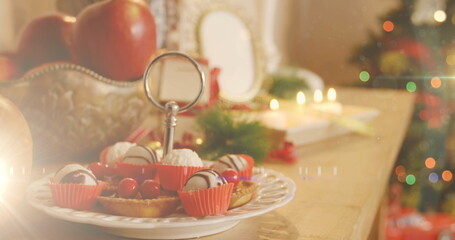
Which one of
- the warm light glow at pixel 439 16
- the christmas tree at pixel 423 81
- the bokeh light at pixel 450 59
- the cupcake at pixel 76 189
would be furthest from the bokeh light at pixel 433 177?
the cupcake at pixel 76 189

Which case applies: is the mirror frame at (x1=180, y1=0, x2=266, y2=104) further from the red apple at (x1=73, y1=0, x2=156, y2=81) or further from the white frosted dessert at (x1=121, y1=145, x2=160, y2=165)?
the white frosted dessert at (x1=121, y1=145, x2=160, y2=165)

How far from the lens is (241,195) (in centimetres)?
52

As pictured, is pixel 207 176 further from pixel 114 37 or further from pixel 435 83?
pixel 435 83

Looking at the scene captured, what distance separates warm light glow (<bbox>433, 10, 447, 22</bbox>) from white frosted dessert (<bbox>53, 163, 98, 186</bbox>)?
7.57 ft

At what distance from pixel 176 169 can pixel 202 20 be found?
0.93 metres

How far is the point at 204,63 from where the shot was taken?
3.18 ft

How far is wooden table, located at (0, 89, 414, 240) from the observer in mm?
524

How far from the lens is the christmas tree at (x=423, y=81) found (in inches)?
88.8

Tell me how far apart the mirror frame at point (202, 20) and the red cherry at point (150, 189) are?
81 centimetres

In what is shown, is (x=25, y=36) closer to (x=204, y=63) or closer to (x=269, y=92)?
(x=204, y=63)

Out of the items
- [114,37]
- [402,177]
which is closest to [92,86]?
[114,37]

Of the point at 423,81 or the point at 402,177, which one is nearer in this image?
the point at 402,177

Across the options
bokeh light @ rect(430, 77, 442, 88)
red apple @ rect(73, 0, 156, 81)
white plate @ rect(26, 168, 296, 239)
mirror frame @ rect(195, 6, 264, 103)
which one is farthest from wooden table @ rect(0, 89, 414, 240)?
bokeh light @ rect(430, 77, 442, 88)

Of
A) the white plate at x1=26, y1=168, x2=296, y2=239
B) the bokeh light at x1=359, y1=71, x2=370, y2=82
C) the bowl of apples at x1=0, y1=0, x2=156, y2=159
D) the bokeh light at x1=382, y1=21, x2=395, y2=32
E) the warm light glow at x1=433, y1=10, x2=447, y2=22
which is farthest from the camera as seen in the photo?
the bokeh light at x1=359, y1=71, x2=370, y2=82
